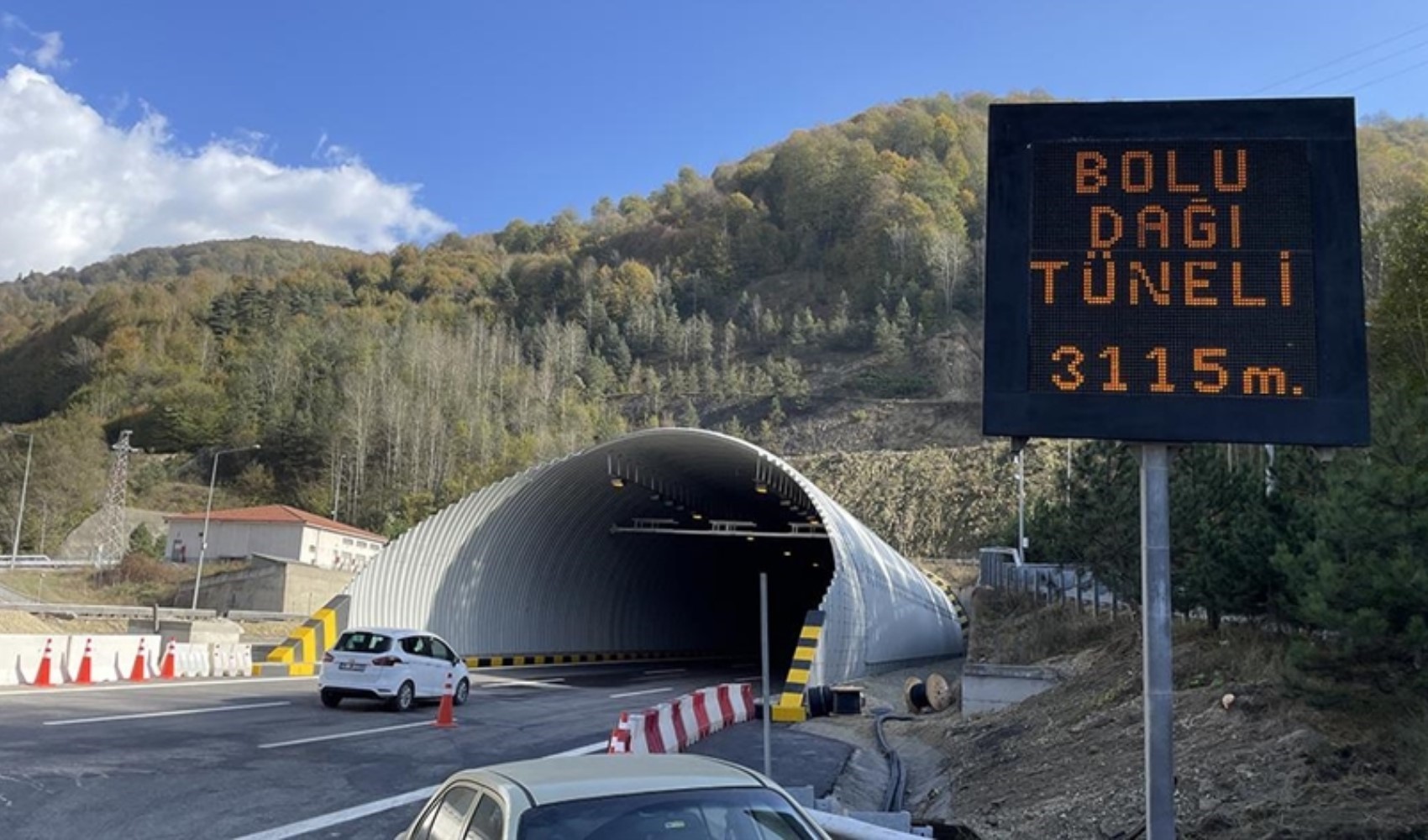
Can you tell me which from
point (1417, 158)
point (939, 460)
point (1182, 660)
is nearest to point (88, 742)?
point (1182, 660)

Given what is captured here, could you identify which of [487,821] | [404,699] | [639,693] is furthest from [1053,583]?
[487,821]

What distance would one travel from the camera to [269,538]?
66.9 m

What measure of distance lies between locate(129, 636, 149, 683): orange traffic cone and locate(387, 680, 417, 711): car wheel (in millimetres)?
7243

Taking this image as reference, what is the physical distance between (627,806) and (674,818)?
0.19 metres

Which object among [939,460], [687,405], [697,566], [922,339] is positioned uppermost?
[922,339]

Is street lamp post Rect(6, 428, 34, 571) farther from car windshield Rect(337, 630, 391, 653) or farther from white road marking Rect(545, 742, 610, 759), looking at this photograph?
white road marking Rect(545, 742, 610, 759)

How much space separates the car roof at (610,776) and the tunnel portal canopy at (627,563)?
1925 centimetres

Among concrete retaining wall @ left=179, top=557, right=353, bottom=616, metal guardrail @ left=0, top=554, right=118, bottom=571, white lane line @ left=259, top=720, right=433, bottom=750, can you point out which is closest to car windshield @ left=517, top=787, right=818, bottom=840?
white lane line @ left=259, top=720, right=433, bottom=750

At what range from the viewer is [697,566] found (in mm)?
48719

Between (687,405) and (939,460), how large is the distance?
117 feet

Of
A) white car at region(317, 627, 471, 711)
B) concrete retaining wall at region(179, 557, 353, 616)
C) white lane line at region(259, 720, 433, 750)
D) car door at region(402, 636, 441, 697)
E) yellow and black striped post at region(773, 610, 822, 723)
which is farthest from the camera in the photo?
concrete retaining wall at region(179, 557, 353, 616)

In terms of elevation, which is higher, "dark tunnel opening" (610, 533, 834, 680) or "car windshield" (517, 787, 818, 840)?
"dark tunnel opening" (610, 533, 834, 680)

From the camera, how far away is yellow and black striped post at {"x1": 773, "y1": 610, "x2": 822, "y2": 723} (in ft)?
70.4

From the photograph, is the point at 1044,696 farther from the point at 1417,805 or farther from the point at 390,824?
the point at 390,824
